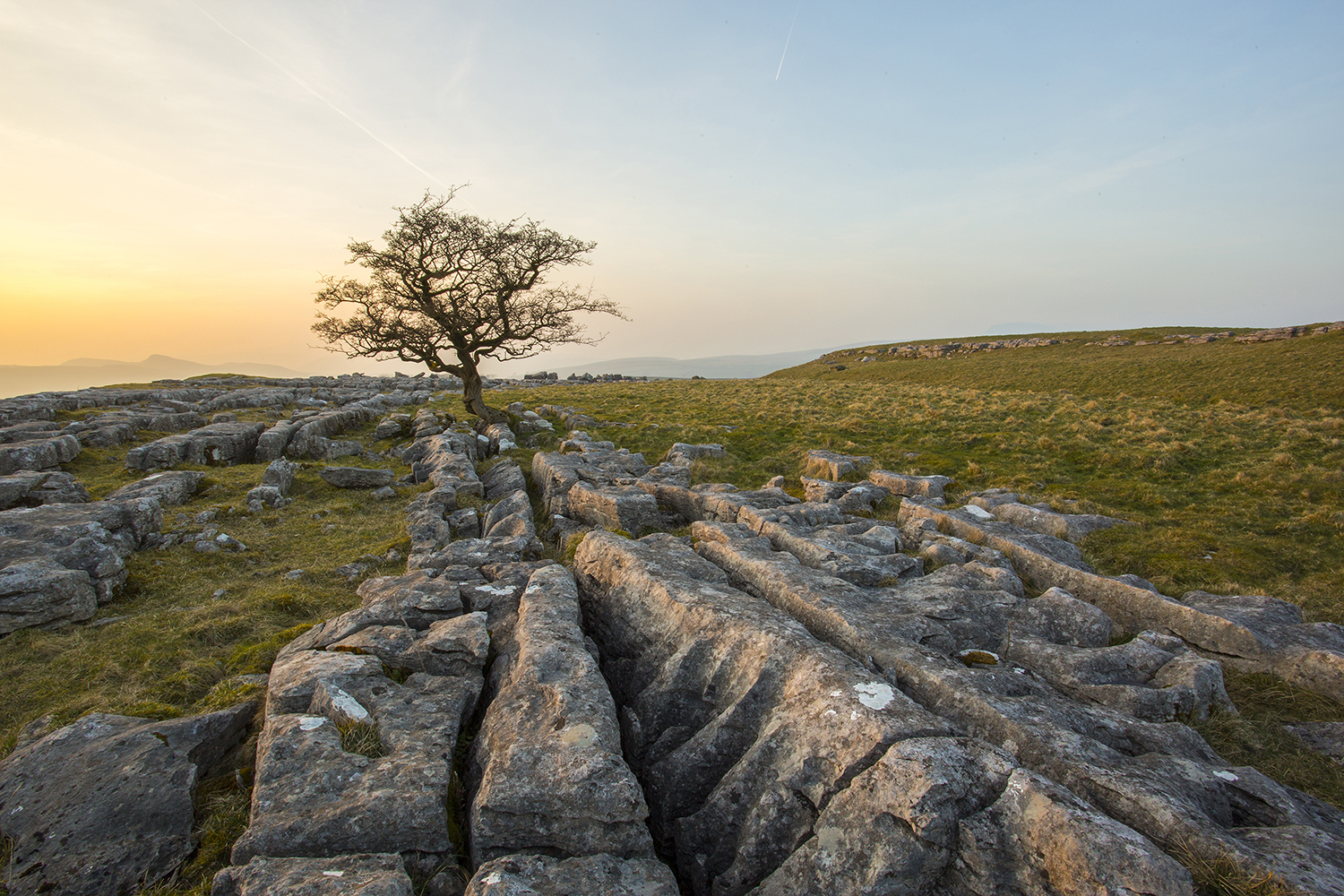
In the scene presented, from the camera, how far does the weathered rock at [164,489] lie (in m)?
17.3

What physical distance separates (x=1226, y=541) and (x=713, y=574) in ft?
49.1

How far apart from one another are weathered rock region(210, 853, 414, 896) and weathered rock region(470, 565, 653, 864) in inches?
33.9

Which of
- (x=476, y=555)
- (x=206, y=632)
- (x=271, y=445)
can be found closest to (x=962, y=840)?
(x=476, y=555)

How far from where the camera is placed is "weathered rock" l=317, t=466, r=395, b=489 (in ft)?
69.4

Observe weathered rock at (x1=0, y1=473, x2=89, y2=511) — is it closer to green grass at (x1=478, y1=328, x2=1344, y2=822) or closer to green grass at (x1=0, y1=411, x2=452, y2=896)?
green grass at (x1=0, y1=411, x2=452, y2=896)

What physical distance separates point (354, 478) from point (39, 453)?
12.3m

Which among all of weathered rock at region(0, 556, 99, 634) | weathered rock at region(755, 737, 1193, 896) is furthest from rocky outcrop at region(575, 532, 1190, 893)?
weathered rock at region(0, 556, 99, 634)

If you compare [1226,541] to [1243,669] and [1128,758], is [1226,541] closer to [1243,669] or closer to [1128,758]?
[1243,669]

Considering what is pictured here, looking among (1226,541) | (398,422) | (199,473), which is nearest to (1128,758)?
(1226,541)

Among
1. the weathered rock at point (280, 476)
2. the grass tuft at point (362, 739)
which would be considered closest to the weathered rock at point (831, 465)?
the grass tuft at point (362, 739)

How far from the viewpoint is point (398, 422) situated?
32.4m

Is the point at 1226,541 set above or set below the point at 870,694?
below

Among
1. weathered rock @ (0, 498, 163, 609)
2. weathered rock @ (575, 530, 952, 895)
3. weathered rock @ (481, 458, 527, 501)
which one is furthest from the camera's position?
weathered rock @ (481, 458, 527, 501)

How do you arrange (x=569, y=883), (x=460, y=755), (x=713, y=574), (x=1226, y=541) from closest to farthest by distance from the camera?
1. (x=569, y=883)
2. (x=460, y=755)
3. (x=713, y=574)
4. (x=1226, y=541)
